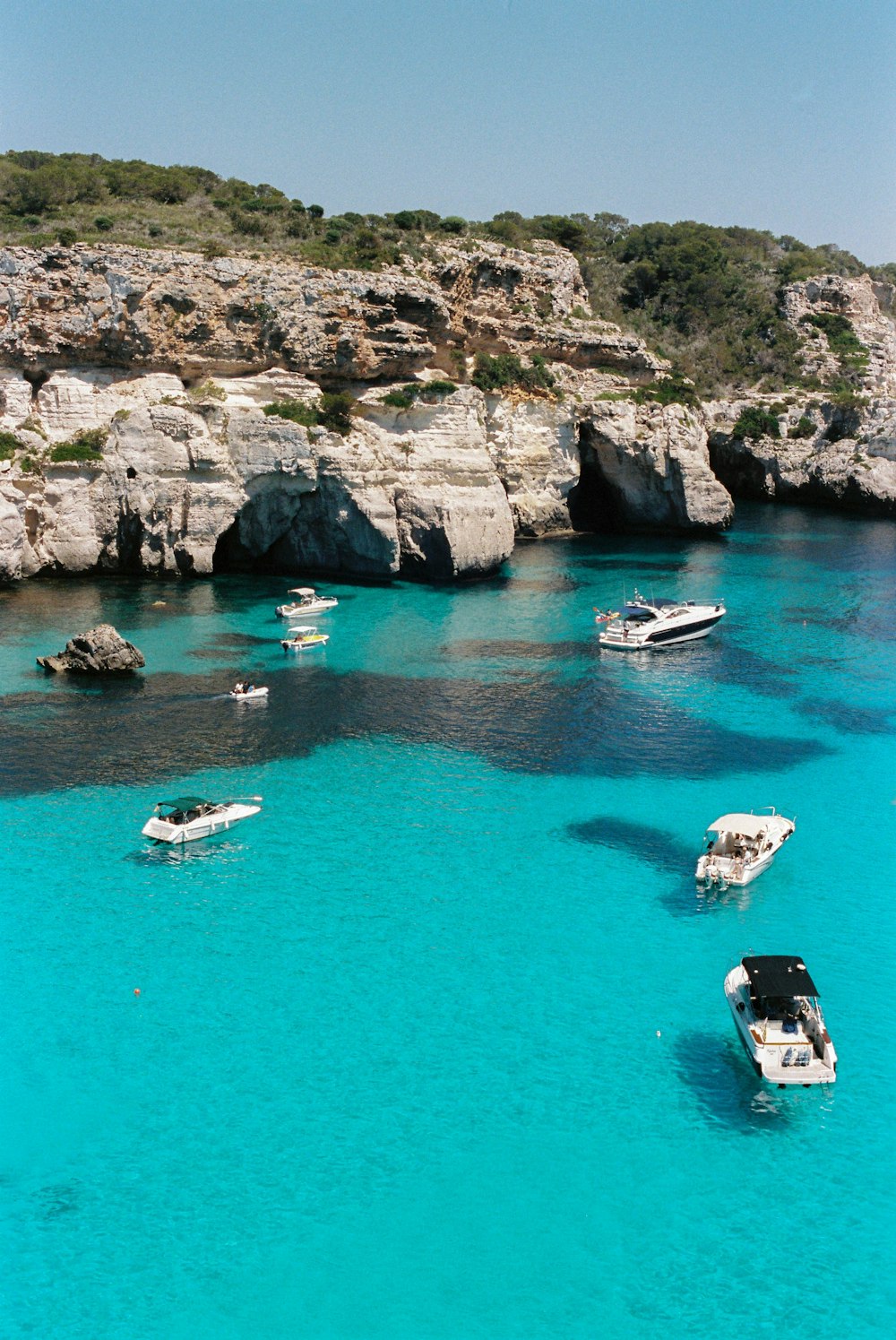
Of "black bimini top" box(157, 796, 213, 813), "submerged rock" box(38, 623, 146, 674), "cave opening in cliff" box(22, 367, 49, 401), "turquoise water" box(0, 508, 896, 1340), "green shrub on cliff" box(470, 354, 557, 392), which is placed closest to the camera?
"turquoise water" box(0, 508, 896, 1340)

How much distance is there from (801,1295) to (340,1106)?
828cm

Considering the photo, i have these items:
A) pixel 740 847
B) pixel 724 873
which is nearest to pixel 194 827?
pixel 724 873

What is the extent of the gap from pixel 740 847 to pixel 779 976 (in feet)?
23.3

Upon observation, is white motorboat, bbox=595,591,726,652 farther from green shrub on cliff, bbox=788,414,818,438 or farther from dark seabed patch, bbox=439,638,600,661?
green shrub on cliff, bbox=788,414,818,438

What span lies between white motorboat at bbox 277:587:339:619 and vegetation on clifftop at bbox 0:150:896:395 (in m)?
21.1

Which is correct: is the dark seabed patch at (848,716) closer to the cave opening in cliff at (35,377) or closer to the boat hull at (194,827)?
the boat hull at (194,827)

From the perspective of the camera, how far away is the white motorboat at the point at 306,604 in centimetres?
5350

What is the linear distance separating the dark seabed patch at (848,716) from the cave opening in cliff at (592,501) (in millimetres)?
→ 36978

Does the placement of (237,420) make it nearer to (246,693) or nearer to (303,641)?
(303,641)

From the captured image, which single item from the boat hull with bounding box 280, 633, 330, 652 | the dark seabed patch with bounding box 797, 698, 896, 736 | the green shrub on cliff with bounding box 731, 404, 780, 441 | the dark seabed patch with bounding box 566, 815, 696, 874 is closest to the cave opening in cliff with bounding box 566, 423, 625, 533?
the green shrub on cliff with bounding box 731, 404, 780, 441

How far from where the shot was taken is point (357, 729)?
39.2 metres

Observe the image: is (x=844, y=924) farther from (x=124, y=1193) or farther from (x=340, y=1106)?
(x=124, y=1193)

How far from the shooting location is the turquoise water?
1667cm

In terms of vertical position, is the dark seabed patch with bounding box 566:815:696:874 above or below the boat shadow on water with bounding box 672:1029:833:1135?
above
